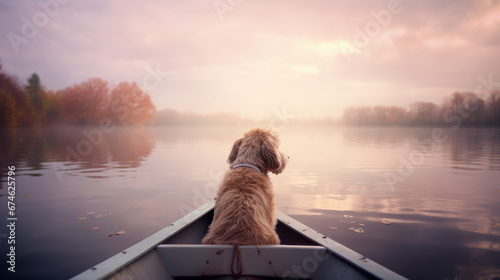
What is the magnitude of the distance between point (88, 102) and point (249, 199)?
81.3m

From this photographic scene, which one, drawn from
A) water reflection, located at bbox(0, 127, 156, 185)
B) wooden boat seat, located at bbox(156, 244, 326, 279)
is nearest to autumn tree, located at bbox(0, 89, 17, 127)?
water reflection, located at bbox(0, 127, 156, 185)

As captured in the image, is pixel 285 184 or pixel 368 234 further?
pixel 285 184

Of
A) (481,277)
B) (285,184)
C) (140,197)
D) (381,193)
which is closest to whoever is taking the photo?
(481,277)

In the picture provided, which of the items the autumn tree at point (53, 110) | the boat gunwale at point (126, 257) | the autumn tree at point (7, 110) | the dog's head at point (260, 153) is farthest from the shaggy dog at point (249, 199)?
the autumn tree at point (53, 110)

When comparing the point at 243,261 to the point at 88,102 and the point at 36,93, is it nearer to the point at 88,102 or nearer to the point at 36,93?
the point at 88,102

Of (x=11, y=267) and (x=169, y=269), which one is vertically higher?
(x=169, y=269)

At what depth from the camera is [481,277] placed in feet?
14.3

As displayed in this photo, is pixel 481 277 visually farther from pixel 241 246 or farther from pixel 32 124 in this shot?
pixel 32 124

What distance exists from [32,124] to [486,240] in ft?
296

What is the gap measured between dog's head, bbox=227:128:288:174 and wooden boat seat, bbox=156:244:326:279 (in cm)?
138

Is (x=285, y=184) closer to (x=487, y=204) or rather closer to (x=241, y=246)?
(x=487, y=204)

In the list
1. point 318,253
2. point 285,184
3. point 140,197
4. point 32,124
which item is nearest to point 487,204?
point 285,184

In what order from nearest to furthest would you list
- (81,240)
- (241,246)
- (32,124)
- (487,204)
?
(241,246) < (81,240) < (487,204) < (32,124)

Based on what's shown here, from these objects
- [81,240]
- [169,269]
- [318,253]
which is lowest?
[81,240]
